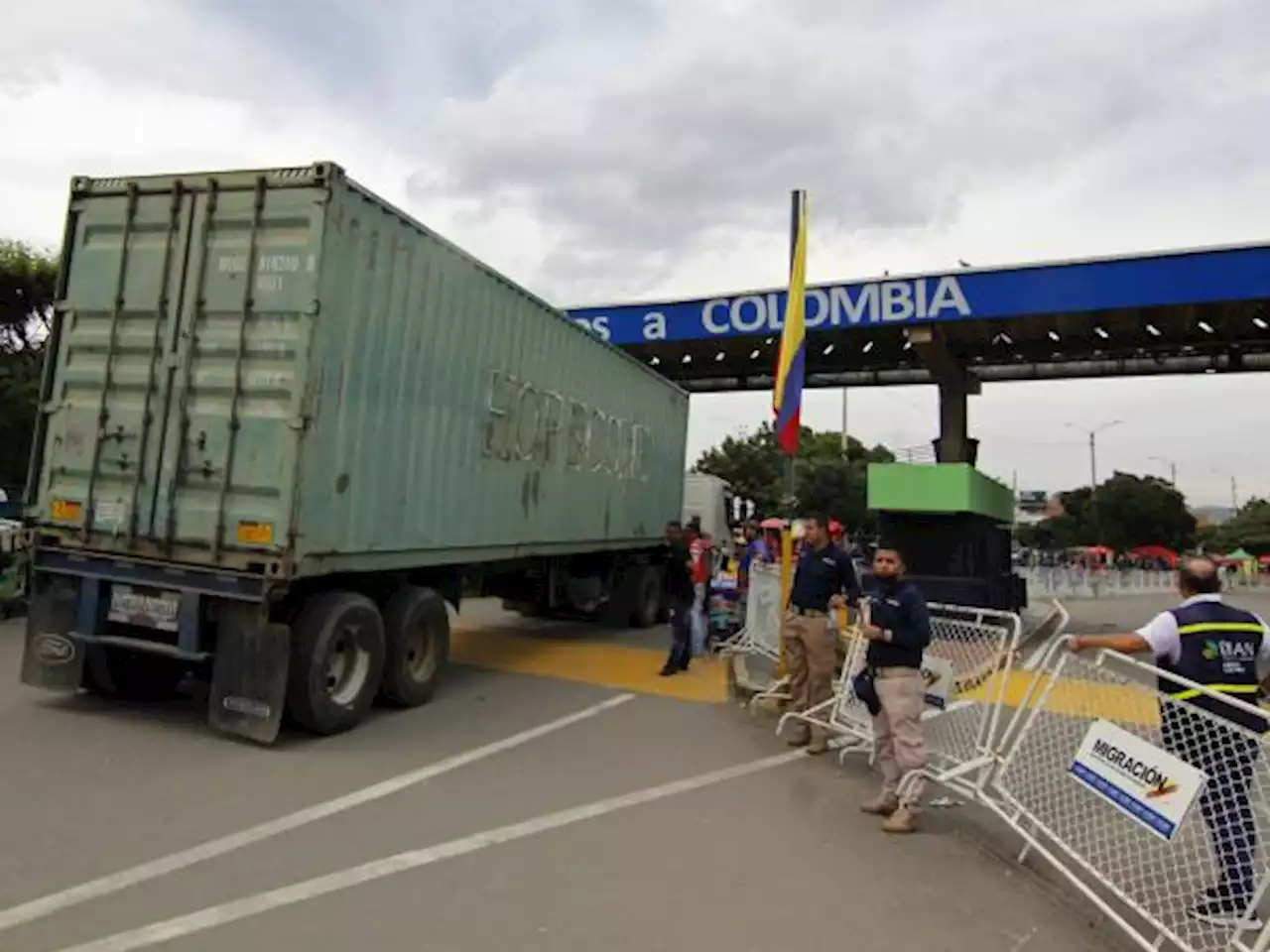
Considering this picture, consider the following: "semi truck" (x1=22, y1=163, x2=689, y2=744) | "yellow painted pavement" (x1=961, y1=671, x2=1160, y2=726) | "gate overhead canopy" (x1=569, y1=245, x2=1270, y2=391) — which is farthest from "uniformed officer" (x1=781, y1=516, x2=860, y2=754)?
"gate overhead canopy" (x1=569, y1=245, x2=1270, y2=391)

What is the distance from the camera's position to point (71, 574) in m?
7.06

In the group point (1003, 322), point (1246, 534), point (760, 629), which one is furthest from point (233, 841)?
point (1246, 534)

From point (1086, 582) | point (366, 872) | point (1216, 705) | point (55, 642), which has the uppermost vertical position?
point (1086, 582)

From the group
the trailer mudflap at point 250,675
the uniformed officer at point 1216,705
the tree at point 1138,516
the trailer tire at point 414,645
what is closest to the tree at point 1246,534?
the tree at point 1138,516

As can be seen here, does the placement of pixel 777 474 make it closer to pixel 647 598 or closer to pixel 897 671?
pixel 647 598

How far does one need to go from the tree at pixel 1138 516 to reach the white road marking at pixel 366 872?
2719 inches

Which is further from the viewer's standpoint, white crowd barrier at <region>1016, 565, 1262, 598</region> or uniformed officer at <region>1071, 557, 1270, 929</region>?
white crowd barrier at <region>1016, 565, 1262, 598</region>

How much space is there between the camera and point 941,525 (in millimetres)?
16344

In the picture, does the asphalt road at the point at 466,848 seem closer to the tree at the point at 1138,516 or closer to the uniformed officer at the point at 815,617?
the uniformed officer at the point at 815,617

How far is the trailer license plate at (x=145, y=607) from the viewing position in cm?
674

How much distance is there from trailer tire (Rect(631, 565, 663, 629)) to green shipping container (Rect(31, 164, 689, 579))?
257 inches

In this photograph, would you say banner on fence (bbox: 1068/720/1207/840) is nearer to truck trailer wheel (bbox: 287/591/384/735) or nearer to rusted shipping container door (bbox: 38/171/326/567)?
truck trailer wheel (bbox: 287/591/384/735)

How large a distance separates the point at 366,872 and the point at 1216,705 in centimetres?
389

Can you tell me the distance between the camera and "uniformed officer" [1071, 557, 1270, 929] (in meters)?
4.00
